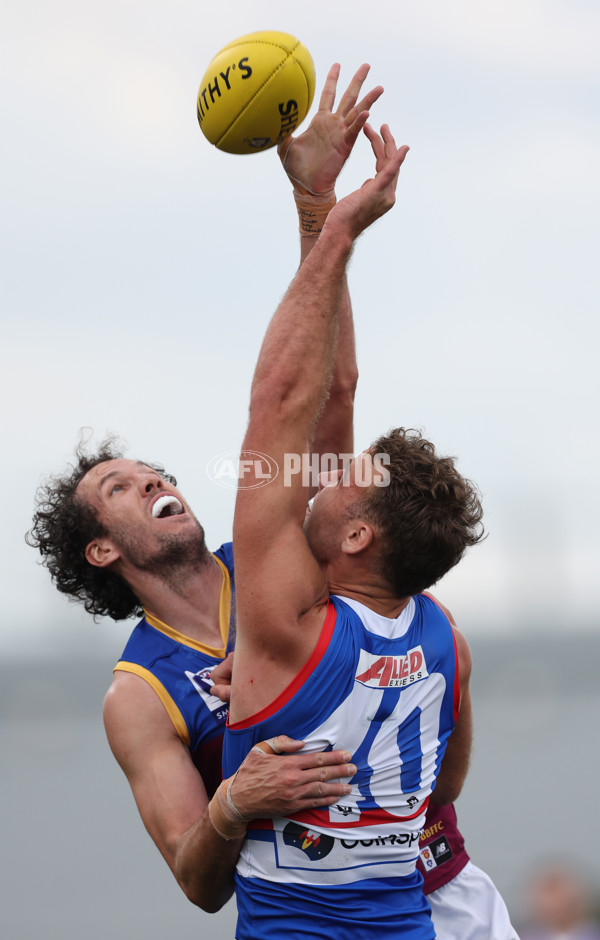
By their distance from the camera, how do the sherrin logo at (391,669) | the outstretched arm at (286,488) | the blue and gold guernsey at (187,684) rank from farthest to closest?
the blue and gold guernsey at (187,684), the sherrin logo at (391,669), the outstretched arm at (286,488)

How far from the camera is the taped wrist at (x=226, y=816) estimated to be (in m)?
3.49

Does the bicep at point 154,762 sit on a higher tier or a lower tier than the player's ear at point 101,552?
lower

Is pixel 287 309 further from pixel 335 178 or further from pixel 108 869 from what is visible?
pixel 108 869

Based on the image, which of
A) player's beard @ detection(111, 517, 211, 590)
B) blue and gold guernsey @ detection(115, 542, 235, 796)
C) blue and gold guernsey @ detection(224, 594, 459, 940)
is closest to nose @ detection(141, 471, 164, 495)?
player's beard @ detection(111, 517, 211, 590)

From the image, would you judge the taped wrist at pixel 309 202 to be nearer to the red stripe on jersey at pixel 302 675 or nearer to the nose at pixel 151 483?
the nose at pixel 151 483

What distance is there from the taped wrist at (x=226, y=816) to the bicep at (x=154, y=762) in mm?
464

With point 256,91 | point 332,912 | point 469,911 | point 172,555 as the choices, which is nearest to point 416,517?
point 332,912

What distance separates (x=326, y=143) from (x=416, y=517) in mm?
1825

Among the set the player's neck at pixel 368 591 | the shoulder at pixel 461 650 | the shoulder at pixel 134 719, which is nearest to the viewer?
the player's neck at pixel 368 591

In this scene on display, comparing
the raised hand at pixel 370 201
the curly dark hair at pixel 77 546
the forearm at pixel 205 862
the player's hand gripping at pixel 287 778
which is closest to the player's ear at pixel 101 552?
the curly dark hair at pixel 77 546

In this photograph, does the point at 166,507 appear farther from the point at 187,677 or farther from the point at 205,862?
the point at 205,862

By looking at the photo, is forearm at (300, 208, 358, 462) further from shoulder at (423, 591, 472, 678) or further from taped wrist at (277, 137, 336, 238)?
shoulder at (423, 591, 472, 678)

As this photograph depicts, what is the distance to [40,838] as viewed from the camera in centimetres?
2016

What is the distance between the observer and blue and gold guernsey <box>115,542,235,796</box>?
4.41m
